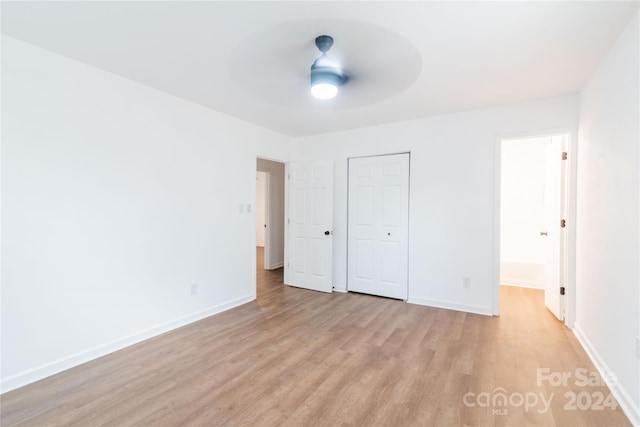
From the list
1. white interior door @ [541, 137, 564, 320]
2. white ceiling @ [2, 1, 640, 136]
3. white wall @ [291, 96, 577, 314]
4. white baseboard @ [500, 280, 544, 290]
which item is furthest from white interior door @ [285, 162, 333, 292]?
white baseboard @ [500, 280, 544, 290]

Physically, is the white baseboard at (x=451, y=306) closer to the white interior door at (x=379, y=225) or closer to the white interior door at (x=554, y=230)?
the white interior door at (x=379, y=225)

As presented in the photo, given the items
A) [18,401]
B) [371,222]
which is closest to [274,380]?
[18,401]

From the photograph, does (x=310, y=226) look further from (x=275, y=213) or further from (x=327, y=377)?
(x=327, y=377)

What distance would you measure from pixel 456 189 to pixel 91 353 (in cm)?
410

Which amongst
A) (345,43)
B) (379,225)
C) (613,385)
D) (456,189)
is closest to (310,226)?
(379,225)

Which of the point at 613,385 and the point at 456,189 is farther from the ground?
the point at 456,189

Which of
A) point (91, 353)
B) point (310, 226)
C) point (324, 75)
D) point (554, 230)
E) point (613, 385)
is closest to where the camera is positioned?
point (613, 385)

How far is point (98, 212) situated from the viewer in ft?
8.14

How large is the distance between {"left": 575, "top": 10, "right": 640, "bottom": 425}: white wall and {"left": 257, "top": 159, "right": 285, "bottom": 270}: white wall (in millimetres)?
4898

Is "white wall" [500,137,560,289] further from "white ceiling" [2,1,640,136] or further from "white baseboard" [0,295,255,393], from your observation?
"white baseboard" [0,295,255,393]

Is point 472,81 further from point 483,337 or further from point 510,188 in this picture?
point 510,188

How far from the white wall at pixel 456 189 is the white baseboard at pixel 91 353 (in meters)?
2.81

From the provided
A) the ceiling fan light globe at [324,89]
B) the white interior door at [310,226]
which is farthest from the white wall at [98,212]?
the ceiling fan light globe at [324,89]

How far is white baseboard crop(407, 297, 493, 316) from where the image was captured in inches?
135
